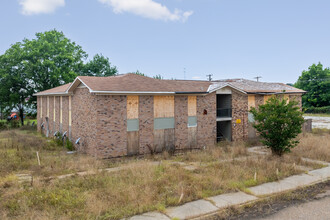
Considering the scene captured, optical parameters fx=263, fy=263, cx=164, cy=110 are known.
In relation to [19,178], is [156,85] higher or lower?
higher

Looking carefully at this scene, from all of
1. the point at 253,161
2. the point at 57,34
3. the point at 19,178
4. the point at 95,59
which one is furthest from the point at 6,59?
the point at 253,161

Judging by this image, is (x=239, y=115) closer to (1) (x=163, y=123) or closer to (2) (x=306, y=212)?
(1) (x=163, y=123)

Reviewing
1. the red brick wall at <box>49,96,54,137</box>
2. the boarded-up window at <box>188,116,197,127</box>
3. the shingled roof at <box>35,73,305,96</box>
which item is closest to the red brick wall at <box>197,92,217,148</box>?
the boarded-up window at <box>188,116,197,127</box>

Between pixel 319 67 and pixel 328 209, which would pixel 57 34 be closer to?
pixel 328 209

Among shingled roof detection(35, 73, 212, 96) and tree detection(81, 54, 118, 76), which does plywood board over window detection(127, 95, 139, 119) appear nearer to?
shingled roof detection(35, 73, 212, 96)

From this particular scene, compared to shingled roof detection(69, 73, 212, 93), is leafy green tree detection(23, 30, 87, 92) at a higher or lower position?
higher

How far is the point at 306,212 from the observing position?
301 inches

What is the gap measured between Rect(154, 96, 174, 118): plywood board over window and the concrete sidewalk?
7.65 metres

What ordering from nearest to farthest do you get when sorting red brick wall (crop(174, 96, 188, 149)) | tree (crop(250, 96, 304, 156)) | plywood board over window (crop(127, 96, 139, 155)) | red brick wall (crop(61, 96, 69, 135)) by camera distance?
tree (crop(250, 96, 304, 156)) < plywood board over window (crop(127, 96, 139, 155)) < red brick wall (crop(174, 96, 188, 149)) < red brick wall (crop(61, 96, 69, 135))

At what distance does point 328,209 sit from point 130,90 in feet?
33.8

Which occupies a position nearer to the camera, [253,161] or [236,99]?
[253,161]

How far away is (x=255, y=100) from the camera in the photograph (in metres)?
21.0

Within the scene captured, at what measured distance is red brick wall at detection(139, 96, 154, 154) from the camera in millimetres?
15180

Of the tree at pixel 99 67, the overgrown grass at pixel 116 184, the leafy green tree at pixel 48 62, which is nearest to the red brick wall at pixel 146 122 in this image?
the overgrown grass at pixel 116 184
